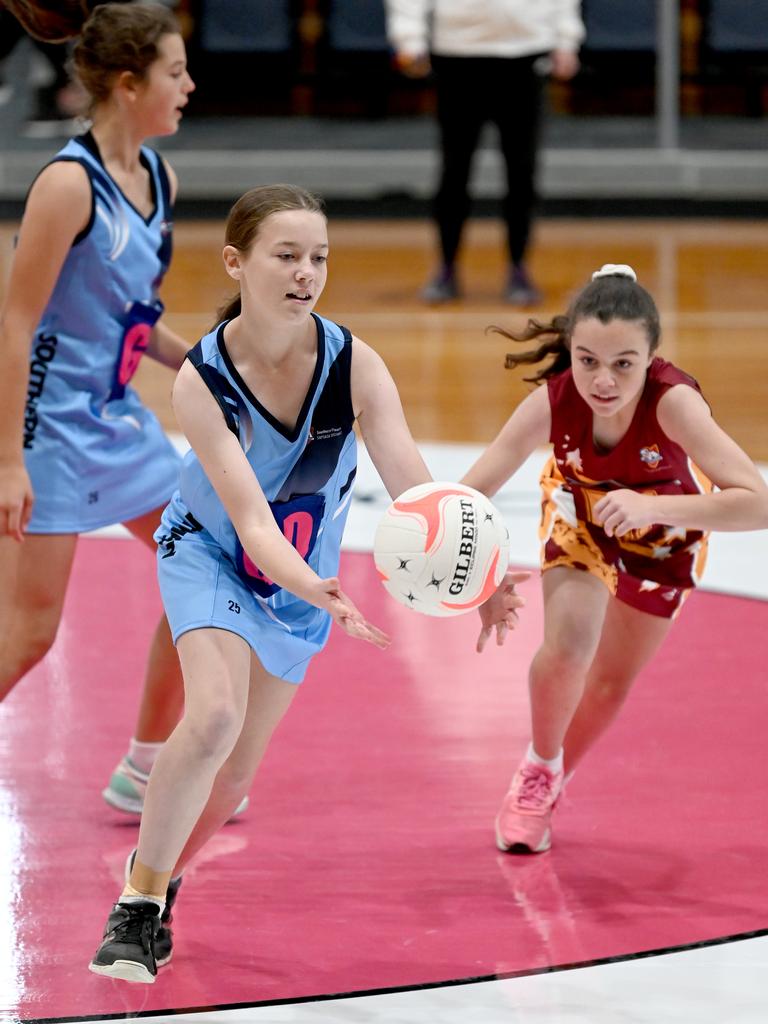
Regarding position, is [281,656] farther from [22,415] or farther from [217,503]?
[22,415]

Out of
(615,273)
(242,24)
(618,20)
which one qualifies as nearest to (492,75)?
(618,20)

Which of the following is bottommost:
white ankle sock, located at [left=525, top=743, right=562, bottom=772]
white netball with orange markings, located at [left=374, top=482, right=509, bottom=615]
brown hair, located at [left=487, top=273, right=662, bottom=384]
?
white ankle sock, located at [left=525, top=743, right=562, bottom=772]

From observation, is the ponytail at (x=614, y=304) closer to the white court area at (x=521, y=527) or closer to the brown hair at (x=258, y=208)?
the brown hair at (x=258, y=208)

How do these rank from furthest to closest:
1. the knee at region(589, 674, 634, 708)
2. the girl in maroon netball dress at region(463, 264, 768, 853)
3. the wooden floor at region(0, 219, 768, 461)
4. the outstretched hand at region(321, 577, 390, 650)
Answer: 1. the wooden floor at region(0, 219, 768, 461)
2. the knee at region(589, 674, 634, 708)
3. the girl in maroon netball dress at region(463, 264, 768, 853)
4. the outstretched hand at region(321, 577, 390, 650)

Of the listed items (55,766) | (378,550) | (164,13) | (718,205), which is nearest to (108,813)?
(55,766)

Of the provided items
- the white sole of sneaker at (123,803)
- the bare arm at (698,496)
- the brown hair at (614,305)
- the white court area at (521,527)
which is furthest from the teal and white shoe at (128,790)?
the white court area at (521,527)

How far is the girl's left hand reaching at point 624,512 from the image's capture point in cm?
310

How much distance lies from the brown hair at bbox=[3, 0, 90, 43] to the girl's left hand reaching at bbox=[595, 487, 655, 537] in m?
1.58

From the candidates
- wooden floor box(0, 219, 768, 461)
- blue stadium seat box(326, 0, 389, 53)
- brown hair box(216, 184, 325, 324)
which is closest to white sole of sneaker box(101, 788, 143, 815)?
brown hair box(216, 184, 325, 324)

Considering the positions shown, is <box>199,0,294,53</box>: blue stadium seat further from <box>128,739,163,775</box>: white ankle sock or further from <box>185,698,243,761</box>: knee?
<box>185,698,243,761</box>: knee

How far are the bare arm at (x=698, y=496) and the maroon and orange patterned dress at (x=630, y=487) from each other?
64mm

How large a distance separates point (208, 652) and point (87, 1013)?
1.89 feet

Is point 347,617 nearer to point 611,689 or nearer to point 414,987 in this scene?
point 414,987

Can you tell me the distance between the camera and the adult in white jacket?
Answer: 8352mm
